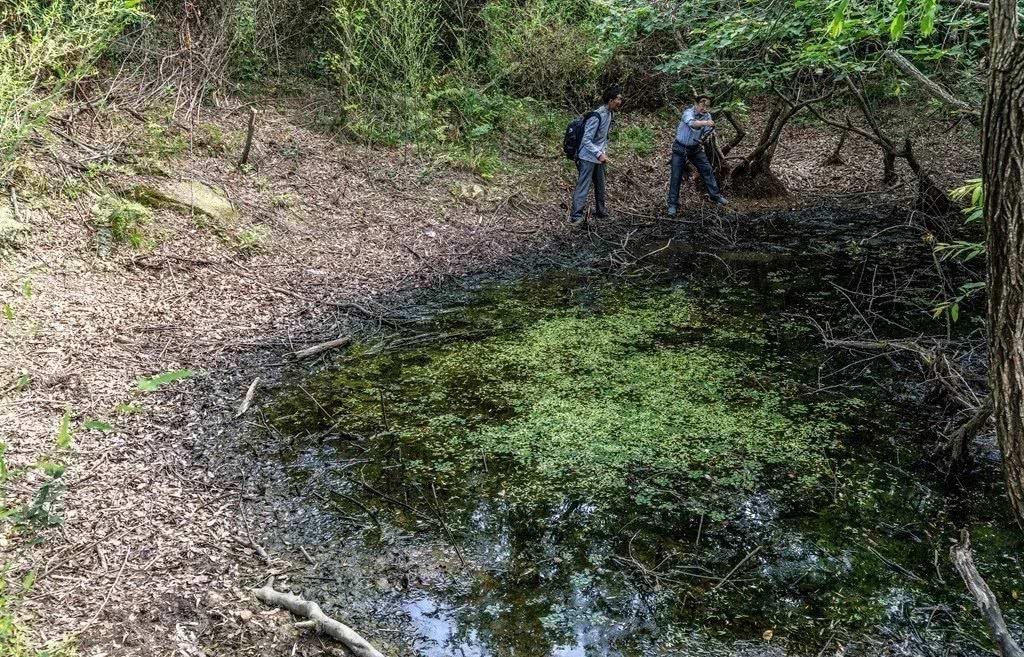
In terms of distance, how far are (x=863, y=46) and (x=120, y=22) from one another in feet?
31.2

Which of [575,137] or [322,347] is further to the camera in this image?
[575,137]

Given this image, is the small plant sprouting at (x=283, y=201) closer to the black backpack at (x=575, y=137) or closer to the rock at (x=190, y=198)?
the rock at (x=190, y=198)

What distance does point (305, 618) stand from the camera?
296 cm

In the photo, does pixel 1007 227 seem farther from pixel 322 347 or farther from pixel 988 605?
pixel 322 347

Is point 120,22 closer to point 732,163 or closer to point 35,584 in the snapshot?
point 35,584

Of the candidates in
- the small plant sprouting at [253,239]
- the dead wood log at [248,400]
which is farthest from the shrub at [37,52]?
the dead wood log at [248,400]

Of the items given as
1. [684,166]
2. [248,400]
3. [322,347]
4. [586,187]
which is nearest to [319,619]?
[248,400]

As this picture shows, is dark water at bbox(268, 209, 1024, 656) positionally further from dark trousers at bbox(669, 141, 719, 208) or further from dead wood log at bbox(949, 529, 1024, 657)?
dark trousers at bbox(669, 141, 719, 208)

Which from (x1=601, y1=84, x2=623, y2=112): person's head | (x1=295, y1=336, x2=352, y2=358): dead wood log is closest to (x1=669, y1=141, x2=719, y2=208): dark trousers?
(x1=601, y1=84, x2=623, y2=112): person's head

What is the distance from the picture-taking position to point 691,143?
9109mm

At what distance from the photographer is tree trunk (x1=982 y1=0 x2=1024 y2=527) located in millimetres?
2195

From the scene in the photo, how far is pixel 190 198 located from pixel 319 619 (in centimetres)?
539

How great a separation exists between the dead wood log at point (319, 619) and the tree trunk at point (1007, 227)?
2.52 m

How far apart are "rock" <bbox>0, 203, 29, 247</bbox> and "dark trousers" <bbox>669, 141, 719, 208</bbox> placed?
293 inches
